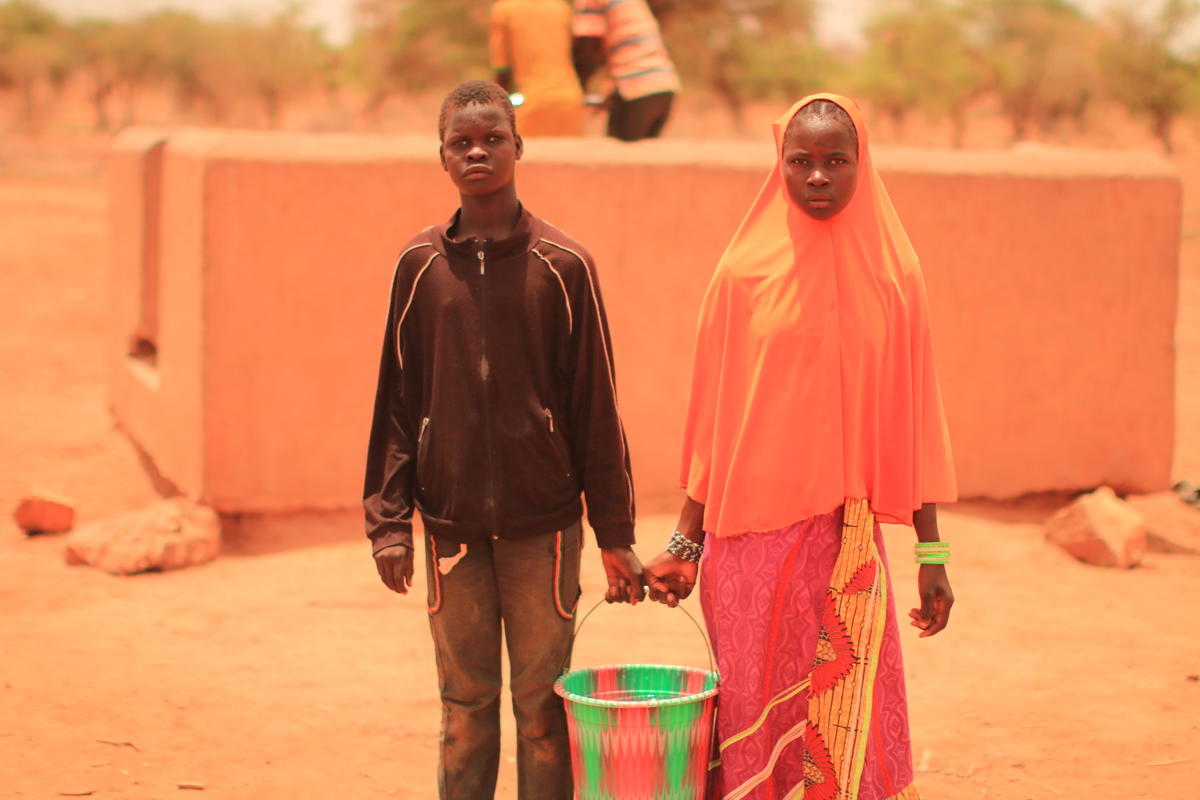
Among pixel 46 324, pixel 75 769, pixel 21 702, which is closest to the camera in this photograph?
pixel 75 769

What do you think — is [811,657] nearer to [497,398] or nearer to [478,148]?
[497,398]

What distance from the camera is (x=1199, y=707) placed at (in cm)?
469

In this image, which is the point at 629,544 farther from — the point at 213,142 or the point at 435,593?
the point at 213,142

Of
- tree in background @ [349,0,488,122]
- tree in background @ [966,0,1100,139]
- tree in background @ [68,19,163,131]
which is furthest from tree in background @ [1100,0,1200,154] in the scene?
tree in background @ [68,19,163,131]

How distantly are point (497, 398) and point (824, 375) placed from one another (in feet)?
2.19

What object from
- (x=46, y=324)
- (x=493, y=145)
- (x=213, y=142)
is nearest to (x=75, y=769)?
(x=493, y=145)

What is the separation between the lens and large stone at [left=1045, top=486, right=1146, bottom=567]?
6410 mm

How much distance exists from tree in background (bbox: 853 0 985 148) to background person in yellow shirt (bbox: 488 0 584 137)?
991 inches

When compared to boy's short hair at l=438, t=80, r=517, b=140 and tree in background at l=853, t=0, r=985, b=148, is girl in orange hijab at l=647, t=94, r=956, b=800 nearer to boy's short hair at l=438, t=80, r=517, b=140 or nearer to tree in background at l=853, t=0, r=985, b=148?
boy's short hair at l=438, t=80, r=517, b=140

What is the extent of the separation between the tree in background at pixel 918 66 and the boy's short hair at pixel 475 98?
1140 inches

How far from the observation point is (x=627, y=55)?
22.8ft

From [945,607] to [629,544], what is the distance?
2.18 feet

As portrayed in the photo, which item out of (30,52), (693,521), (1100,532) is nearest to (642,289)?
(1100,532)

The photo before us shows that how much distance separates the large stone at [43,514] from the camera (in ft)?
22.3
